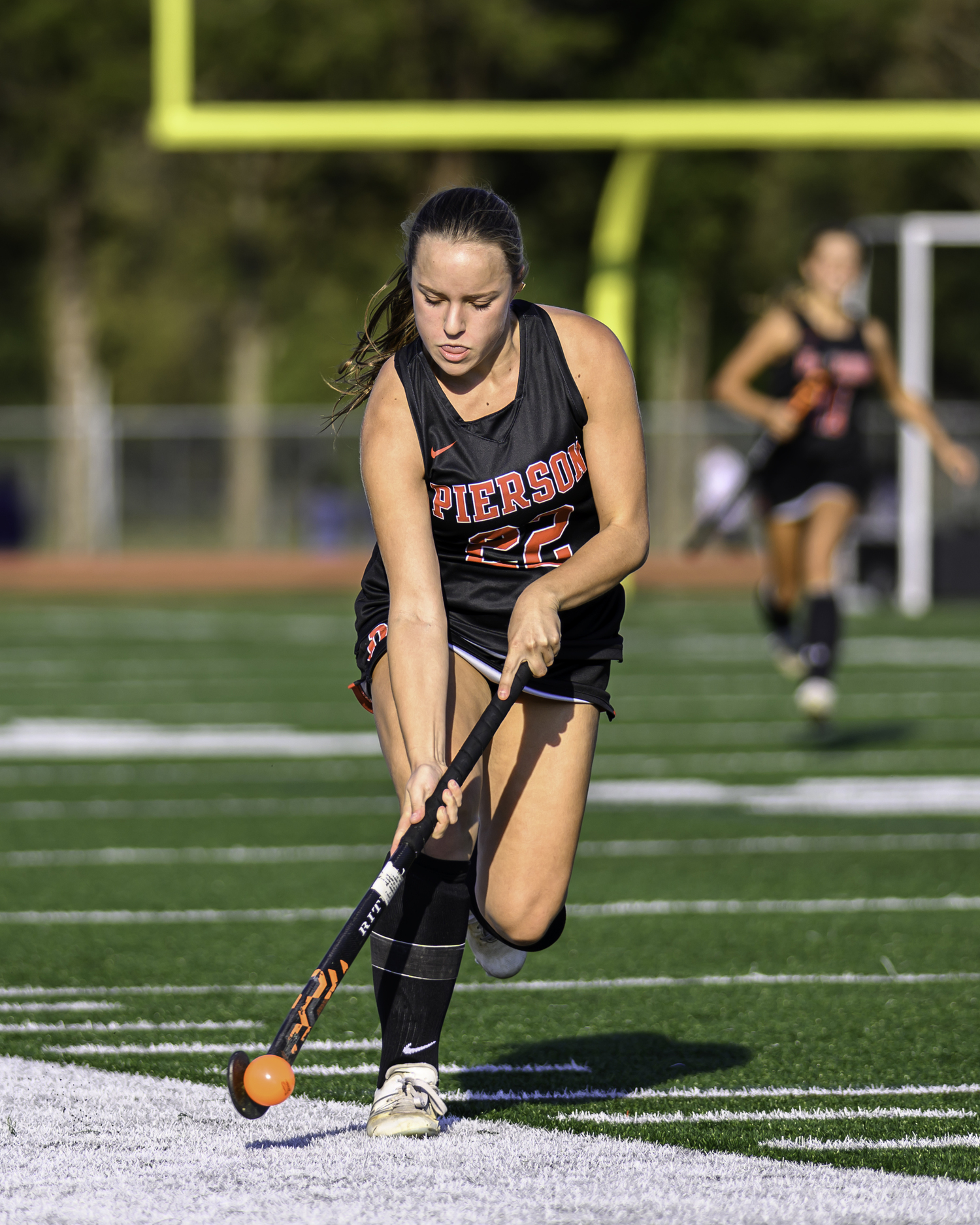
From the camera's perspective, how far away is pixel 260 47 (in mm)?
16875

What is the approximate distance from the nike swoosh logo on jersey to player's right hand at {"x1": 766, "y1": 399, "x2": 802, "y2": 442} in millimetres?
5694

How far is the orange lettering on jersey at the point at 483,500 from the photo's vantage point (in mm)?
3920

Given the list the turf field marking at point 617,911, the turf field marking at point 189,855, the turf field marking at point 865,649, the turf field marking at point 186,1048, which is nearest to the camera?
the turf field marking at point 186,1048

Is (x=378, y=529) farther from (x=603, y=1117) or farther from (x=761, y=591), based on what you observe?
(x=761, y=591)

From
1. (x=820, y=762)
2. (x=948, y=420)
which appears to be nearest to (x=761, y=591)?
(x=820, y=762)

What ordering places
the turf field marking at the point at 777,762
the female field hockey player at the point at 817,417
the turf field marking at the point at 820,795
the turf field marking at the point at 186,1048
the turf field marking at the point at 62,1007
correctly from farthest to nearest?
the turf field marking at the point at 777,762, the female field hockey player at the point at 817,417, the turf field marking at the point at 820,795, the turf field marking at the point at 62,1007, the turf field marking at the point at 186,1048

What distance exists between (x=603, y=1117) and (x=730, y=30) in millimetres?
17442

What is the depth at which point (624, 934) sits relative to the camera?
19.4ft

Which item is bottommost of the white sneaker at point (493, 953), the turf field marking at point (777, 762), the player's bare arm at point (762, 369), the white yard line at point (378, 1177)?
the turf field marking at point (777, 762)

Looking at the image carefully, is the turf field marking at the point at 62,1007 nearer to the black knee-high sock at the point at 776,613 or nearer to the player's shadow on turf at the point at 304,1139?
the player's shadow on turf at the point at 304,1139

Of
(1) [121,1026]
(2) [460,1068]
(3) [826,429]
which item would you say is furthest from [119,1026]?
(3) [826,429]

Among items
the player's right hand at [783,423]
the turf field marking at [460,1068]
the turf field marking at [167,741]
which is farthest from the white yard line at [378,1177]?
the turf field marking at [167,741]

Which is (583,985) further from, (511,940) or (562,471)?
(562,471)

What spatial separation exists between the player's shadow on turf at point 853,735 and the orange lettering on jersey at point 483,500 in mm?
6508
